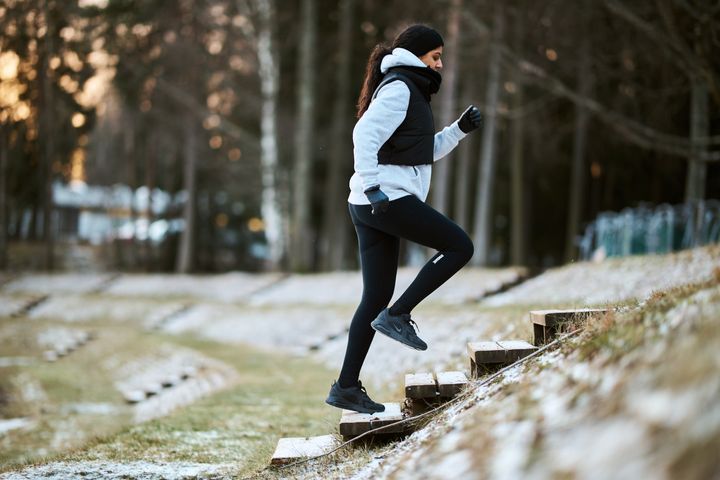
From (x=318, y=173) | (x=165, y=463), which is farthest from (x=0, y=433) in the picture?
(x=318, y=173)

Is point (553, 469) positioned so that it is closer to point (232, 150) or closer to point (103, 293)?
point (103, 293)

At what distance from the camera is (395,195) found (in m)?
4.30

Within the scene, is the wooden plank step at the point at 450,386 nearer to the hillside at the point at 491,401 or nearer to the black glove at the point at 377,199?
the hillside at the point at 491,401

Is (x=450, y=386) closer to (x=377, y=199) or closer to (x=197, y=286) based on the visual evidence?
(x=377, y=199)

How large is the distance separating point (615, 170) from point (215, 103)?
44.6 ft

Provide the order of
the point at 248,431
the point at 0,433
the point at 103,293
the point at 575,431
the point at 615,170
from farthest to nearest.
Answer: the point at 615,170
the point at 103,293
the point at 0,433
the point at 248,431
the point at 575,431

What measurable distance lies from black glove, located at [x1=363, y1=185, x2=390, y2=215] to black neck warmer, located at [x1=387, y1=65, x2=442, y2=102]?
705mm

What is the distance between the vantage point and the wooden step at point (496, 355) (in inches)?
177

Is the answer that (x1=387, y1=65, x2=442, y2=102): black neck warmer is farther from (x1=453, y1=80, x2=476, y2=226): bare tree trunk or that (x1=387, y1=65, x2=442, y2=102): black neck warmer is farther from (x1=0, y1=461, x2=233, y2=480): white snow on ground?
(x1=453, y1=80, x2=476, y2=226): bare tree trunk

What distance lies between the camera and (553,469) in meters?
2.41

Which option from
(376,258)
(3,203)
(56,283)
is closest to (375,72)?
(376,258)

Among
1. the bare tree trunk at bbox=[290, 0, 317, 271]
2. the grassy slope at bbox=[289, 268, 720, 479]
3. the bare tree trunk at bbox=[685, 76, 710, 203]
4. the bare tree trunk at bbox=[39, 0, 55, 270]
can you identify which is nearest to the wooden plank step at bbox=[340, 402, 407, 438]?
the grassy slope at bbox=[289, 268, 720, 479]

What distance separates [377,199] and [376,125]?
408 millimetres

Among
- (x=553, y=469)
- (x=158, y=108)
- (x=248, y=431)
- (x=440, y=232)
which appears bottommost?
(x=248, y=431)
